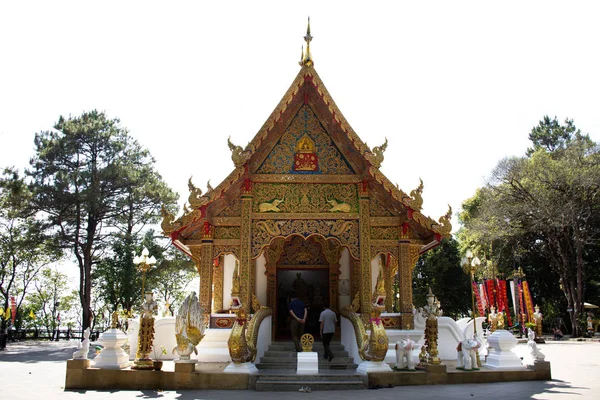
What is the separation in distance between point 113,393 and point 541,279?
33.4 metres

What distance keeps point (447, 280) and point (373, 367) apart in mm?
31265

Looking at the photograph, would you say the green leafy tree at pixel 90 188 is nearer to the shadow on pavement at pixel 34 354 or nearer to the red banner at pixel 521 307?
the shadow on pavement at pixel 34 354

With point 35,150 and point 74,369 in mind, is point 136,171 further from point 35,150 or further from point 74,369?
point 74,369

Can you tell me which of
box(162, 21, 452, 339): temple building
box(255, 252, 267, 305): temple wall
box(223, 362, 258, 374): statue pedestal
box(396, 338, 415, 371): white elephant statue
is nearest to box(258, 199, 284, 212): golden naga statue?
box(162, 21, 452, 339): temple building

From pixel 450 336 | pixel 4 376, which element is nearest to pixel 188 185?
pixel 4 376

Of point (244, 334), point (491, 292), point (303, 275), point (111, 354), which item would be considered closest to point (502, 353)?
point (244, 334)

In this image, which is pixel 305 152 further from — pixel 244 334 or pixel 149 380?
pixel 149 380

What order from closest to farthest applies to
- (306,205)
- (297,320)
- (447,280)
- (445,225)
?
1. (297,320)
2. (445,225)
3. (306,205)
4. (447,280)

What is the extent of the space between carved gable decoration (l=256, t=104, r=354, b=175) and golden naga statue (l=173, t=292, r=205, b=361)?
3.71m

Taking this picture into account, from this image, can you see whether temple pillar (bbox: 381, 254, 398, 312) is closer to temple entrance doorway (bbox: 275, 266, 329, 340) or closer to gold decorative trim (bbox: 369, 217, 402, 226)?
temple entrance doorway (bbox: 275, 266, 329, 340)

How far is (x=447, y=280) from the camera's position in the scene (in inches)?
1481

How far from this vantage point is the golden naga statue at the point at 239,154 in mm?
10297

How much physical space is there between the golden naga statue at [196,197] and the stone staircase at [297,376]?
11.7 ft

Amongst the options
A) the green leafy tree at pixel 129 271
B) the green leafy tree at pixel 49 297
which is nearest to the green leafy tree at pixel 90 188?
the green leafy tree at pixel 129 271
